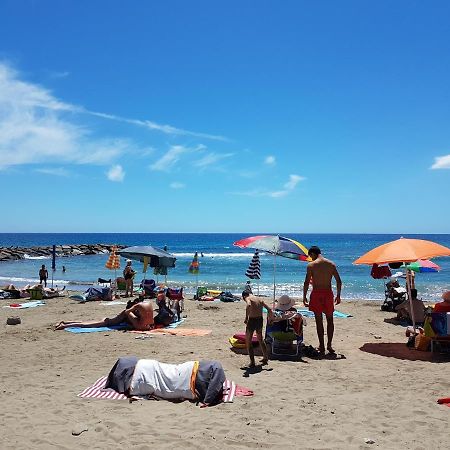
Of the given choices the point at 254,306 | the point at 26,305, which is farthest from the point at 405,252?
the point at 26,305

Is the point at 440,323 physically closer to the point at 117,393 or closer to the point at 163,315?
the point at 117,393

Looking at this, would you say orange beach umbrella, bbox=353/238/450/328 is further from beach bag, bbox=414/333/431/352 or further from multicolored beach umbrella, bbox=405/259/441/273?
multicolored beach umbrella, bbox=405/259/441/273

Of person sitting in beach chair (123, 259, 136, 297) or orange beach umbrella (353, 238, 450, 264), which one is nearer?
orange beach umbrella (353, 238, 450, 264)

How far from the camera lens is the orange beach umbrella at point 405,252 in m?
7.85

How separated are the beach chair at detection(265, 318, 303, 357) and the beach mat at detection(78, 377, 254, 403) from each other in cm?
207

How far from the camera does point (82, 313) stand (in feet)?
43.4

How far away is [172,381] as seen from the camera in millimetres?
5688

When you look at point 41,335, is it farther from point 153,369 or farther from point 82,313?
point 153,369

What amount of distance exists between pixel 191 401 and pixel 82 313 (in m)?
8.61

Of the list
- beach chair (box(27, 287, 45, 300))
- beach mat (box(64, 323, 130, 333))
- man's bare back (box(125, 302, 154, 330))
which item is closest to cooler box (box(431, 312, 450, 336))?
man's bare back (box(125, 302, 154, 330))

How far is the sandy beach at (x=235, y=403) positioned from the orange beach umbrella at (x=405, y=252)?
1.76 metres

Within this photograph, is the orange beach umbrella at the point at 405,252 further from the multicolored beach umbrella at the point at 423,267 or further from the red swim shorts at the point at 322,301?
the multicolored beach umbrella at the point at 423,267

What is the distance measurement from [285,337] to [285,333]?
0.07 meters

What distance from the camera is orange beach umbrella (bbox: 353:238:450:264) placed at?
25.7ft
